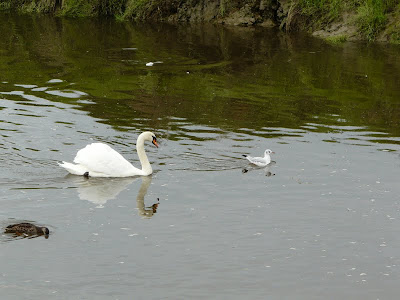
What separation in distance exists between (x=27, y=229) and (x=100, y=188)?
3.65 metres

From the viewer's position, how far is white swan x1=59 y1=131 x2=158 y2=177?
59.4ft

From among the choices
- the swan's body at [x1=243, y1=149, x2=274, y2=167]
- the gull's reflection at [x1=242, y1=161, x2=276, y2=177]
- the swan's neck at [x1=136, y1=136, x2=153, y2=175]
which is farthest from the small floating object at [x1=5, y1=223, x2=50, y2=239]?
the swan's body at [x1=243, y1=149, x2=274, y2=167]

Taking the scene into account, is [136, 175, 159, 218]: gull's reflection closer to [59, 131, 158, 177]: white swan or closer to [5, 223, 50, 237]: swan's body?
[59, 131, 158, 177]: white swan

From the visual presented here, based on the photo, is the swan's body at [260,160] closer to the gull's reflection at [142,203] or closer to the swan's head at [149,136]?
the swan's head at [149,136]

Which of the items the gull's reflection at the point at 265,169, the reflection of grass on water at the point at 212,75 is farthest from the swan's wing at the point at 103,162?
the reflection of grass on water at the point at 212,75

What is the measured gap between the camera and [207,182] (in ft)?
58.2

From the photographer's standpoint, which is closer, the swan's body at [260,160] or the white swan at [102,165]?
the white swan at [102,165]

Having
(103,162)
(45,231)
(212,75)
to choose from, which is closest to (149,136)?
(103,162)

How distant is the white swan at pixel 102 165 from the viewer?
18.1 meters

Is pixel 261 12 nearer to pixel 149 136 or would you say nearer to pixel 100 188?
pixel 149 136

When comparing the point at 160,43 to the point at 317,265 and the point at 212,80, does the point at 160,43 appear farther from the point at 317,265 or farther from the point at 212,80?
the point at 317,265

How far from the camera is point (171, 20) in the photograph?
2026 inches

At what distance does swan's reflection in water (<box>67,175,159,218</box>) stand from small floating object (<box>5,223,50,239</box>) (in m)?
2.04

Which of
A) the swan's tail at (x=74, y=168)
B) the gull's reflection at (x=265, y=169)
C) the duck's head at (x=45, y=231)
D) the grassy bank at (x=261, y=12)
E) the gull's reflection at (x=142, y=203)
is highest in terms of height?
the grassy bank at (x=261, y=12)
